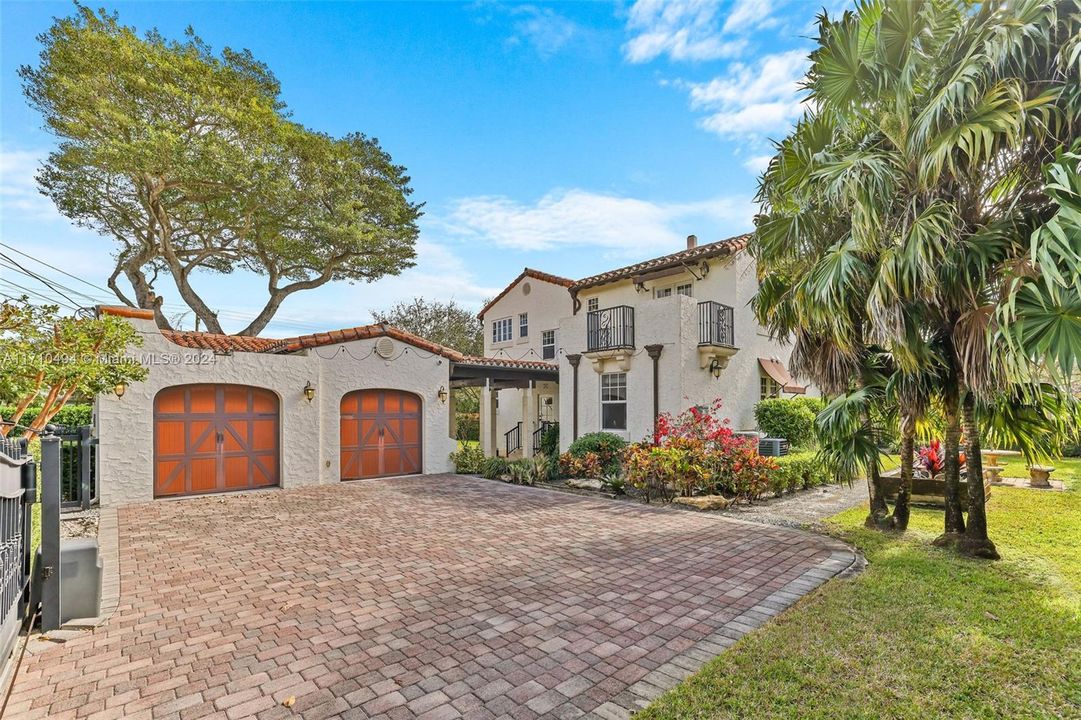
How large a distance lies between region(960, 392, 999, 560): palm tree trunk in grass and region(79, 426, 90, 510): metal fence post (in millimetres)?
16180

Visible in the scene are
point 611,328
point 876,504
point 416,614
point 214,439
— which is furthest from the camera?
point 611,328

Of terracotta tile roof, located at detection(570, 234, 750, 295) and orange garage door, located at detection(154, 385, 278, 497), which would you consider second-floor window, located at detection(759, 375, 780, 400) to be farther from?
orange garage door, located at detection(154, 385, 278, 497)

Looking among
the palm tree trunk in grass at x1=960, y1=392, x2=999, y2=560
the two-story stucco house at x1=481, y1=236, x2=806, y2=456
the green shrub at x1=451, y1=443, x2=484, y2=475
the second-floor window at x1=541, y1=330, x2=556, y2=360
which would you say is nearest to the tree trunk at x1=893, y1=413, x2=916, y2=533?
the palm tree trunk in grass at x1=960, y1=392, x2=999, y2=560

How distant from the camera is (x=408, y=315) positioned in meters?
37.1

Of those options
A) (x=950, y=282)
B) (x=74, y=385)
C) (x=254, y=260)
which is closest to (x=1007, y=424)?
(x=950, y=282)

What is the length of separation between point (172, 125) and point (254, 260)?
6.97 metres

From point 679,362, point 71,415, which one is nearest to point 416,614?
point 679,362

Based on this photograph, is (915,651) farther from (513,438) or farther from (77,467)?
(513,438)

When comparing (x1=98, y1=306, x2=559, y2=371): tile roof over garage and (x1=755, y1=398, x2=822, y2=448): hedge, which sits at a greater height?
(x1=98, y1=306, x2=559, y2=371): tile roof over garage

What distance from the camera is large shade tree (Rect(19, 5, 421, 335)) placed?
1808 centimetres

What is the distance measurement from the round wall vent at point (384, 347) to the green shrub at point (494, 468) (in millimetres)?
4573

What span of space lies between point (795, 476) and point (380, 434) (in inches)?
459

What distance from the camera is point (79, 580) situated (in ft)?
16.8

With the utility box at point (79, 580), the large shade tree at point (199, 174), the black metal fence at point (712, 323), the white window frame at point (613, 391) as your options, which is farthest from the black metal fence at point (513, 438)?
the utility box at point (79, 580)
